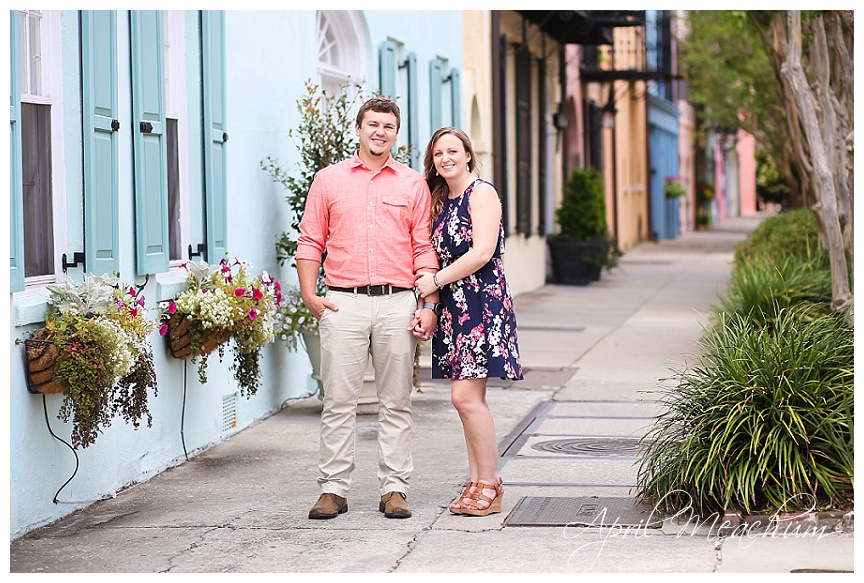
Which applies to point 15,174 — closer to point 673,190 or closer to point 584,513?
point 584,513

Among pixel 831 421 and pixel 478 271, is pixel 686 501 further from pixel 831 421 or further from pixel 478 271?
pixel 478 271

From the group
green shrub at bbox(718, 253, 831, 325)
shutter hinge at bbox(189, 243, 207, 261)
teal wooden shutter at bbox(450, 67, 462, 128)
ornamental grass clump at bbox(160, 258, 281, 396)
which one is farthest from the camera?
teal wooden shutter at bbox(450, 67, 462, 128)

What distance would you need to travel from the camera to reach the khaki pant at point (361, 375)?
585 cm

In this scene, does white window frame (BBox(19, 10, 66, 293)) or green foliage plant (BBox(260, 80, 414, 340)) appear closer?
white window frame (BBox(19, 10, 66, 293))

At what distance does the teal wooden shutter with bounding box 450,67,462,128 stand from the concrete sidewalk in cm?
482

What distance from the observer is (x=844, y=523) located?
530cm

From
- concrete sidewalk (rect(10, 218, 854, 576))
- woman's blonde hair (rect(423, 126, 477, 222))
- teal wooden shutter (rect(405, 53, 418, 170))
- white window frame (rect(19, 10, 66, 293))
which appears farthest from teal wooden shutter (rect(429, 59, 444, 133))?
white window frame (rect(19, 10, 66, 293))

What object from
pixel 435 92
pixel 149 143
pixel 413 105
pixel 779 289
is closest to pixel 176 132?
pixel 149 143

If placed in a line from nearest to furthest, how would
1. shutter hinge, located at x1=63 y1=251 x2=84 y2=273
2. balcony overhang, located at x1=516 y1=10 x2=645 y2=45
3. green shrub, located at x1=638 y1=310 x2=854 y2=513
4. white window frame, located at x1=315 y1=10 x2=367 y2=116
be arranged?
green shrub, located at x1=638 y1=310 x2=854 y2=513
shutter hinge, located at x1=63 y1=251 x2=84 y2=273
white window frame, located at x1=315 y1=10 x2=367 y2=116
balcony overhang, located at x1=516 y1=10 x2=645 y2=45

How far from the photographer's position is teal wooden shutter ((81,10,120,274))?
6105mm

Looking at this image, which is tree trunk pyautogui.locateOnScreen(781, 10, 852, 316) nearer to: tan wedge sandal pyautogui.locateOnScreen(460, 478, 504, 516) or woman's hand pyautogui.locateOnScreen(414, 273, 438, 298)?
tan wedge sandal pyautogui.locateOnScreen(460, 478, 504, 516)

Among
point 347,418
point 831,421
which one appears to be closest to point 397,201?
point 347,418

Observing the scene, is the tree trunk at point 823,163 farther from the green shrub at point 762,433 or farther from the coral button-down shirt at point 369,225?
the coral button-down shirt at point 369,225
